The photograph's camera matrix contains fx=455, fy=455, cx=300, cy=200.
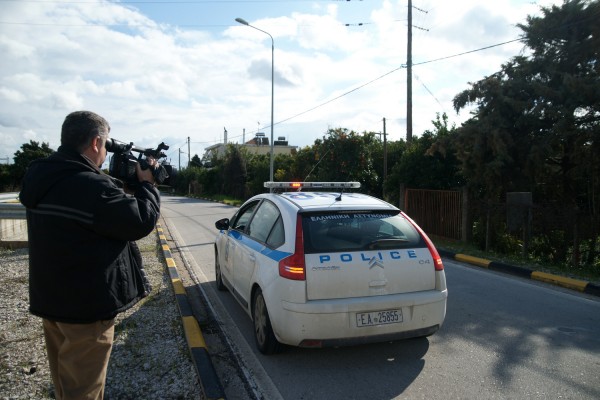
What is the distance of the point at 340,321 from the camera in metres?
3.87

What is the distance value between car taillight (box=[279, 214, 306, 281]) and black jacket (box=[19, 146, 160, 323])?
5.82 ft

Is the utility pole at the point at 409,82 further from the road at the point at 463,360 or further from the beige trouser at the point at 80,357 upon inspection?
the beige trouser at the point at 80,357

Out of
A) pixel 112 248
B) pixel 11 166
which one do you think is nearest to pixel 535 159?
pixel 112 248

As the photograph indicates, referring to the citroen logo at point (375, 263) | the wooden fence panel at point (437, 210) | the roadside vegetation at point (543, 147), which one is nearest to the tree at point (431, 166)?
the wooden fence panel at point (437, 210)

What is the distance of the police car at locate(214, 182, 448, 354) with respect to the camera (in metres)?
3.90

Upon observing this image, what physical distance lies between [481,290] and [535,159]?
4151 millimetres

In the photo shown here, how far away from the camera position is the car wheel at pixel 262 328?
14.1 ft

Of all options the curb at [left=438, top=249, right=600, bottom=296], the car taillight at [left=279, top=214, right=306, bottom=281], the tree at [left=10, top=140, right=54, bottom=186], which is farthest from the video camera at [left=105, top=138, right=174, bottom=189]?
the tree at [left=10, top=140, right=54, bottom=186]

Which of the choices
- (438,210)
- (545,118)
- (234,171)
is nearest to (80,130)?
(545,118)

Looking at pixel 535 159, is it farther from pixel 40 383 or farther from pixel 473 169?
pixel 40 383

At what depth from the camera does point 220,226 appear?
648cm

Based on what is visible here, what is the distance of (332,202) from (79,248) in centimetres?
281

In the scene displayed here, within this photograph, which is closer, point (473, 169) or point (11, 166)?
point (473, 169)

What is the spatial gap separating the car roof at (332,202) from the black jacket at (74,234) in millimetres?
2251
